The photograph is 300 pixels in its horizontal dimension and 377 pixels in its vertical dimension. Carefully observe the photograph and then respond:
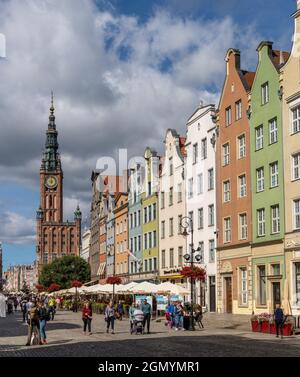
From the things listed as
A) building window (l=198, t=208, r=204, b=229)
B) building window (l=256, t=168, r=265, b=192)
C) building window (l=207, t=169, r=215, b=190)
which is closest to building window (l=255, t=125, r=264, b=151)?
building window (l=256, t=168, r=265, b=192)

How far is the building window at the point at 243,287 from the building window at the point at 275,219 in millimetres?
4911

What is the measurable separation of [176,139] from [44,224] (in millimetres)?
141036

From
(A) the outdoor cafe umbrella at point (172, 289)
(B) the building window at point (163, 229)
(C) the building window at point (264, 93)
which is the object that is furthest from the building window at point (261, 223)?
(B) the building window at point (163, 229)

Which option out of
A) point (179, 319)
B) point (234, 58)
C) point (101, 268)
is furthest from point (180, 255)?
point (101, 268)

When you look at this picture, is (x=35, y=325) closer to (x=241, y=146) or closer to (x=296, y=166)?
(x=296, y=166)

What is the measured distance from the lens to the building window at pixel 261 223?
4469 cm

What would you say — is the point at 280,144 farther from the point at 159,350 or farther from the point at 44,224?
the point at 44,224

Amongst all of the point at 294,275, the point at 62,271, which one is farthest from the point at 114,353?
the point at 62,271

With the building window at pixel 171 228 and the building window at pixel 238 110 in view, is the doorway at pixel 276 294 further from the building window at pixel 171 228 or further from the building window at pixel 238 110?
the building window at pixel 171 228

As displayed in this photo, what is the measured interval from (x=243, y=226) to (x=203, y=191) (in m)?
8.01

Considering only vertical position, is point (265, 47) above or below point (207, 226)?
above

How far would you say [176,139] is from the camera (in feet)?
205

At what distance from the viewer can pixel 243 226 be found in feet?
156

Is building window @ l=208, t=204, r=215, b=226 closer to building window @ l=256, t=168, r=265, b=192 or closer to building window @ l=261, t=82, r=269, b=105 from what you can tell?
building window @ l=256, t=168, r=265, b=192
